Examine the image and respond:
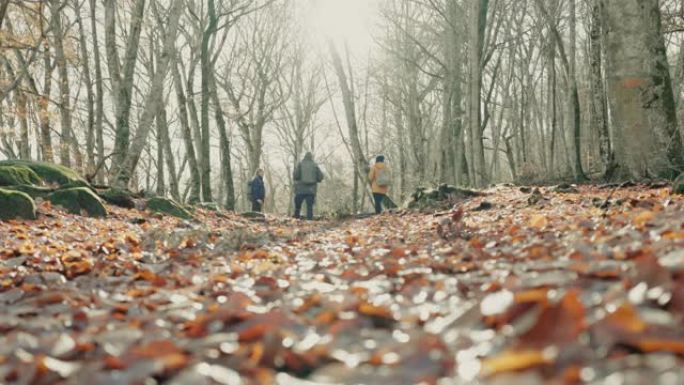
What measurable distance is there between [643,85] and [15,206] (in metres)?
8.07

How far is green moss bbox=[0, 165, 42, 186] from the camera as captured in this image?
31.3ft

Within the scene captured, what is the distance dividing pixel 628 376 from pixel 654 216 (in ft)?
8.15

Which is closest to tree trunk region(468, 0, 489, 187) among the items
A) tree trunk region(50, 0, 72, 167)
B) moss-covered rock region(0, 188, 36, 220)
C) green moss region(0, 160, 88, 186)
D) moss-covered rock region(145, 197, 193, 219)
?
moss-covered rock region(145, 197, 193, 219)

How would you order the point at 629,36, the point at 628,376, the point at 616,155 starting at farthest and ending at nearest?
the point at 616,155 → the point at 629,36 → the point at 628,376

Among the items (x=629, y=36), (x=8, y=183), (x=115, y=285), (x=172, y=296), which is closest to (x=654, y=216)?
(x=172, y=296)

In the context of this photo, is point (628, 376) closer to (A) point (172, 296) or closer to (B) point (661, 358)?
(B) point (661, 358)

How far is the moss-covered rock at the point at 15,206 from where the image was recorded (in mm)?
7098

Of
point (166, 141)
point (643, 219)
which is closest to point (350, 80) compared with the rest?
point (166, 141)

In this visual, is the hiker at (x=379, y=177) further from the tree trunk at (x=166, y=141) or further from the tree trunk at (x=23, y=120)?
the tree trunk at (x=23, y=120)

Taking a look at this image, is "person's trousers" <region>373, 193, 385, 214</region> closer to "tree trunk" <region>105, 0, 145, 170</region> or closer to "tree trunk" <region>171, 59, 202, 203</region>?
"tree trunk" <region>171, 59, 202, 203</region>

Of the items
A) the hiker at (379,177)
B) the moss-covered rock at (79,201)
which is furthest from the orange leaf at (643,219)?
the hiker at (379,177)

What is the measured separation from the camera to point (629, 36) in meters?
6.82

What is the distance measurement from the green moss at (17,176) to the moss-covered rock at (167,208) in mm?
2085

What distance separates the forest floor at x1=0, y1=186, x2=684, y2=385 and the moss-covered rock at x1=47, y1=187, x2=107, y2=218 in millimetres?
5598
